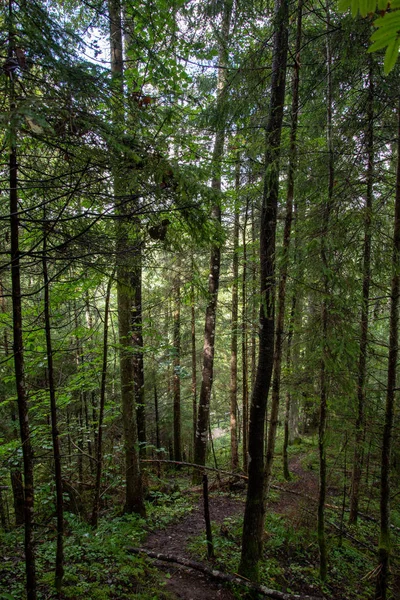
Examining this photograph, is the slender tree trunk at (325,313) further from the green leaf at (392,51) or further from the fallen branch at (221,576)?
the green leaf at (392,51)

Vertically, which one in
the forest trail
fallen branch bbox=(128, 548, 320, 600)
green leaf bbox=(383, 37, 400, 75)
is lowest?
the forest trail

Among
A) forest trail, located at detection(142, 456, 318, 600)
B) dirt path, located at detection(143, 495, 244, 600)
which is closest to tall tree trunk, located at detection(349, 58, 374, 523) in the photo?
forest trail, located at detection(142, 456, 318, 600)

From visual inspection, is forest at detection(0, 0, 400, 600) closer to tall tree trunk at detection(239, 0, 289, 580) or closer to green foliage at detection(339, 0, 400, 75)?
tall tree trunk at detection(239, 0, 289, 580)

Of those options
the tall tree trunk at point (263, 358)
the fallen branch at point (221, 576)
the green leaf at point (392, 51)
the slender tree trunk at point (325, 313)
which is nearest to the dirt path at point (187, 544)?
the fallen branch at point (221, 576)

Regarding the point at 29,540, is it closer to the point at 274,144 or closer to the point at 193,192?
the point at 193,192

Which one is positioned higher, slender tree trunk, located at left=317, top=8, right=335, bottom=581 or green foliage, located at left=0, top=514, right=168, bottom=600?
slender tree trunk, located at left=317, top=8, right=335, bottom=581

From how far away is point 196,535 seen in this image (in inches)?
250

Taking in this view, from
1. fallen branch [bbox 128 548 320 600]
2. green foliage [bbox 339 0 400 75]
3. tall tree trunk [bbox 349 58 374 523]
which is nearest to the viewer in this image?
green foliage [bbox 339 0 400 75]

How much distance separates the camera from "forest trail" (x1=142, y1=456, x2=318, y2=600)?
4.58m

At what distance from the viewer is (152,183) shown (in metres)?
3.07

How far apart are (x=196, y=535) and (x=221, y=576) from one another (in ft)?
5.89

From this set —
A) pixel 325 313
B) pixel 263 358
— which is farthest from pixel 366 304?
pixel 263 358

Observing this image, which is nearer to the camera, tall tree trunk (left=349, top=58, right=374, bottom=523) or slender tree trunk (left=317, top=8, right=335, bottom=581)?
slender tree trunk (left=317, top=8, right=335, bottom=581)

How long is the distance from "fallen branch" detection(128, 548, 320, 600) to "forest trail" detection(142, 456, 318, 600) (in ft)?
0.41
